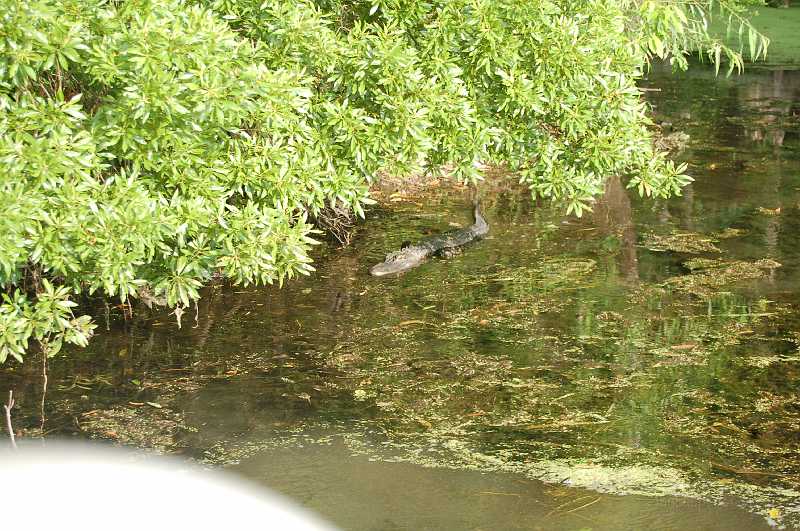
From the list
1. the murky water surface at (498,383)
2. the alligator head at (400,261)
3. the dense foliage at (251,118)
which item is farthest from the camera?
the alligator head at (400,261)

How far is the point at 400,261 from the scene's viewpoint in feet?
30.5

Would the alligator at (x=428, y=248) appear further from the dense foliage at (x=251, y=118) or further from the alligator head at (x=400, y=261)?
the dense foliage at (x=251, y=118)

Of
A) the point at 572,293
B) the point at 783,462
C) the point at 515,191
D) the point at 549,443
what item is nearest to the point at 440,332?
the point at 572,293

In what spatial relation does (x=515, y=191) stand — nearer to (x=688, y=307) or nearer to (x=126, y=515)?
A: (x=688, y=307)

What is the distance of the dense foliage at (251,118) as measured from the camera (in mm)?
4766

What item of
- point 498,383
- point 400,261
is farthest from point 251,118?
point 400,261

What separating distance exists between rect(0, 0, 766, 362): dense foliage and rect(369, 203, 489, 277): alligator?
241cm

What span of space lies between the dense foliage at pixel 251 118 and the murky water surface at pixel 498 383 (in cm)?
92

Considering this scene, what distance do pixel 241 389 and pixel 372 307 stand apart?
71.6 inches

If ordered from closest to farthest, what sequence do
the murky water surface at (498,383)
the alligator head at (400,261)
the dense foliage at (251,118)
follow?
the dense foliage at (251,118) → the murky water surface at (498,383) → the alligator head at (400,261)

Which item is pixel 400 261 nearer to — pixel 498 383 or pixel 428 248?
pixel 428 248

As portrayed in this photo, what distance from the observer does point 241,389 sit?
6707 millimetres

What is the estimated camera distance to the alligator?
363 inches

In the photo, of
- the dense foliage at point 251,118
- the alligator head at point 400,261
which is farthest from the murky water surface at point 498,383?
the dense foliage at point 251,118
